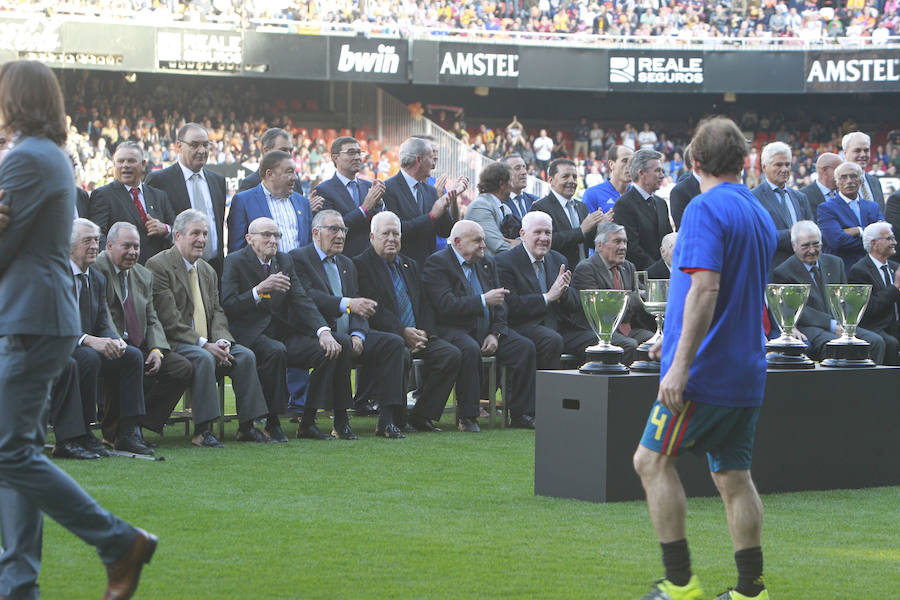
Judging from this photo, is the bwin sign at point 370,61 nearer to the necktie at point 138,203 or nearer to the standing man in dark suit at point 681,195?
the standing man in dark suit at point 681,195

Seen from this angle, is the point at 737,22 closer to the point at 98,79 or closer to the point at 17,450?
the point at 98,79

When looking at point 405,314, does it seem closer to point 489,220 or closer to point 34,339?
point 489,220

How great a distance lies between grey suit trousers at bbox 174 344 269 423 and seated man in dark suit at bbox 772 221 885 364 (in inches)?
168

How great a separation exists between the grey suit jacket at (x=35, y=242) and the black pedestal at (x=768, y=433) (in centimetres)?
304

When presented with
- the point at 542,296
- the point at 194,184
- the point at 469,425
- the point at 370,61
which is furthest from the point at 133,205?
the point at 370,61

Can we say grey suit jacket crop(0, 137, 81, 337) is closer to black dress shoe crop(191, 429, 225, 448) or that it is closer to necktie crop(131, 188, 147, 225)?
black dress shoe crop(191, 429, 225, 448)

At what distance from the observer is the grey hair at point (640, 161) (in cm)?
1015

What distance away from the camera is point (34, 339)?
388cm

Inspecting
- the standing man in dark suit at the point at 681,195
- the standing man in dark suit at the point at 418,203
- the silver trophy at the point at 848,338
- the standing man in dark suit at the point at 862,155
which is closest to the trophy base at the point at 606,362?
the silver trophy at the point at 848,338

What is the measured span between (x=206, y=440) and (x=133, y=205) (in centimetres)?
194

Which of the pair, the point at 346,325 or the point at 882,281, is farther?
the point at 882,281

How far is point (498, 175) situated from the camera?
10.3m

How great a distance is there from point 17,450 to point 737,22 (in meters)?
29.2

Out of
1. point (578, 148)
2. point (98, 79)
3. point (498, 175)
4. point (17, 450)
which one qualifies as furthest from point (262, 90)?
point (17, 450)
